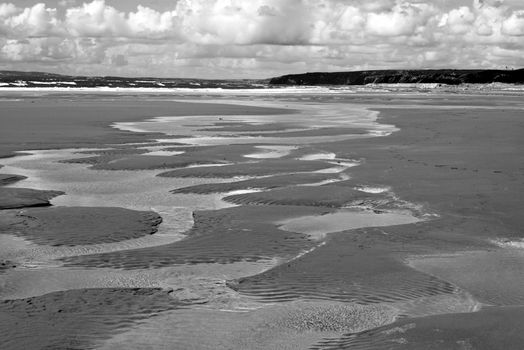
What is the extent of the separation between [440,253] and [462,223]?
193 centimetres

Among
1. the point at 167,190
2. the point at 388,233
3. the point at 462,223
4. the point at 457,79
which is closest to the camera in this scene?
the point at 388,233

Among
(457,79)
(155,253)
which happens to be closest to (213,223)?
(155,253)

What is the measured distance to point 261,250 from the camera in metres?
9.16

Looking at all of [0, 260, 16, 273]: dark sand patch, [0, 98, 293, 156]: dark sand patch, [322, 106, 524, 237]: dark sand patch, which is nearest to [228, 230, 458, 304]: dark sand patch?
[322, 106, 524, 237]: dark sand patch

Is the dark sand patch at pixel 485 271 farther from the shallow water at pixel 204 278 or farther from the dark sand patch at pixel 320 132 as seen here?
the dark sand patch at pixel 320 132

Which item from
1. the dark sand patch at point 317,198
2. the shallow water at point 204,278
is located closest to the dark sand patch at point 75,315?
the shallow water at point 204,278

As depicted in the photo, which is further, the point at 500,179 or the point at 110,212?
the point at 500,179

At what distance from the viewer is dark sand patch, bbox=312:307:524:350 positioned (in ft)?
18.7

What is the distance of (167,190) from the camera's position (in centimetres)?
1383

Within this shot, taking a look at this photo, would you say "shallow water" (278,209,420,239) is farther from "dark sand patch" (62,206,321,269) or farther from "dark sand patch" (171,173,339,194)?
"dark sand patch" (171,173,339,194)

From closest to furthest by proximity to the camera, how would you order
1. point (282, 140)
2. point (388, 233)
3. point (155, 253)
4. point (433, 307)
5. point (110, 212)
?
point (433, 307)
point (155, 253)
point (388, 233)
point (110, 212)
point (282, 140)

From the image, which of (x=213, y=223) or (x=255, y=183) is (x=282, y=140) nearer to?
(x=255, y=183)

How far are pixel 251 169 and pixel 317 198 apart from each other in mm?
3966

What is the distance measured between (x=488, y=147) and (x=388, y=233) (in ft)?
39.6
